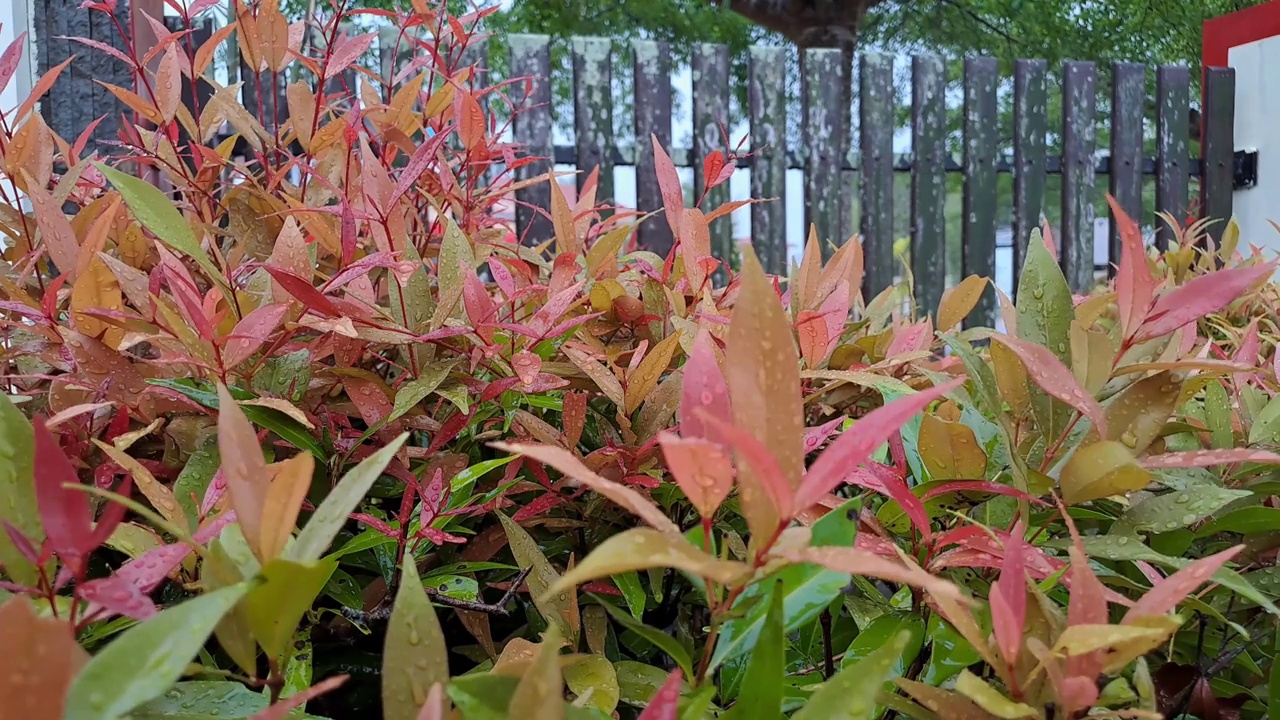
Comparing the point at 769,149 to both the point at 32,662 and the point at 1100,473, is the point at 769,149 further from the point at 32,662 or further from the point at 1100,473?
the point at 32,662

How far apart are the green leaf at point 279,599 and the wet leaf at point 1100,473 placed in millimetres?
330

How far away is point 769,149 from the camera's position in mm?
3613

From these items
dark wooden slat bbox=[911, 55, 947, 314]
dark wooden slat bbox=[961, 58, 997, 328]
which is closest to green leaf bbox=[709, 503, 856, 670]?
dark wooden slat bbox=[911, 55, 947, 314]

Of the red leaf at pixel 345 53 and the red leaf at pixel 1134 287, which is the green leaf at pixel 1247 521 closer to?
A: the red leaf at pixel 1134 287

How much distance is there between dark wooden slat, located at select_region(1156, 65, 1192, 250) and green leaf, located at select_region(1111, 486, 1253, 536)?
4.24 meters

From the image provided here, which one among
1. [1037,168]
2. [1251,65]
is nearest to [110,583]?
[1037,168]

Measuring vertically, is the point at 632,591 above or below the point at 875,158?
below

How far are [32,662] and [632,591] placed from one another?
11.7 inches

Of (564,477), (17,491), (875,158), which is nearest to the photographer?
(17,491)

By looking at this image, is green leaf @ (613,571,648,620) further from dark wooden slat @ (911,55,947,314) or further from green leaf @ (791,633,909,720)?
dark wooden slat @ (911,55,947,314)

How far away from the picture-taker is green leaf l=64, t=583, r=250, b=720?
0.77 ft

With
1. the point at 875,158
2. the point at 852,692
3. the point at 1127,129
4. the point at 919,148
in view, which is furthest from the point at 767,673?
the point at 1127,129

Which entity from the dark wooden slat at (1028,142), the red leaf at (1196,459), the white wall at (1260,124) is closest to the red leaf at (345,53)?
the red leaf at (1196,459)

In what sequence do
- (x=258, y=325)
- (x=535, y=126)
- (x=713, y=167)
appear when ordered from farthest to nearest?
1. (x=535, y=126)
2. (x=713, y=167)
3. (x=258, y=325)
